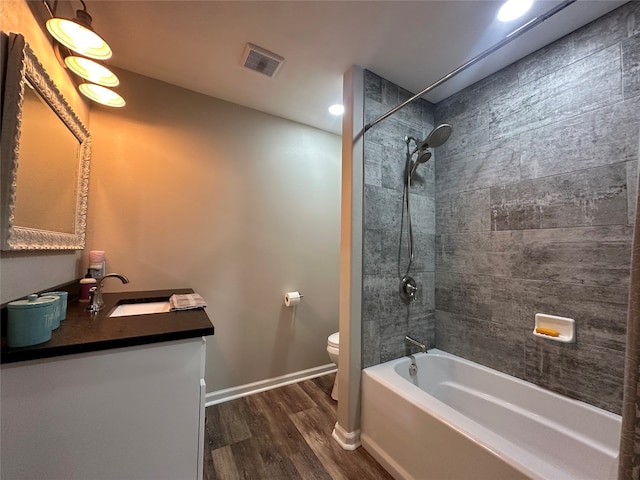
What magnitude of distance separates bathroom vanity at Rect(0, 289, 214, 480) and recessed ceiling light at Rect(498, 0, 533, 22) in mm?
2129

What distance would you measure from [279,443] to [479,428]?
119cm

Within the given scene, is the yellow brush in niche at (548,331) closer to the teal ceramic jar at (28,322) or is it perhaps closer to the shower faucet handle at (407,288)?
the shower faucet handle at (407,288)

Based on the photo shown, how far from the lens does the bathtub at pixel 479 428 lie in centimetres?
106

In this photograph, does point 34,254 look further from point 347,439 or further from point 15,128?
point 347,439

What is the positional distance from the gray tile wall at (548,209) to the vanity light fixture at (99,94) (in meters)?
2.29

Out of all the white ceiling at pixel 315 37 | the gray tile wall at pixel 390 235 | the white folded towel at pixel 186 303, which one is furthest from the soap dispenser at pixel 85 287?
the gray tile wall at pixel 390 235

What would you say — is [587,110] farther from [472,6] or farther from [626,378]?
[626,378]

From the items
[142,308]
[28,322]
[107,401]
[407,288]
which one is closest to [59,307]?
[28,322]

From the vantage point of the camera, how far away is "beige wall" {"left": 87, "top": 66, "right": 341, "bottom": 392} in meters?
1.79

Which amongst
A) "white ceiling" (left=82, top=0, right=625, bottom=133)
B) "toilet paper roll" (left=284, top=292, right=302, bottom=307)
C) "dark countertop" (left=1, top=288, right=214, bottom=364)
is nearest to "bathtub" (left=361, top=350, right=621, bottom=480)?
"toilet paper roll" (left=284, top=292, right=302, bottom=307)

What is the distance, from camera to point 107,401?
3.16 ft

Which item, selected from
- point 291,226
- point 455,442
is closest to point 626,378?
point 455,442

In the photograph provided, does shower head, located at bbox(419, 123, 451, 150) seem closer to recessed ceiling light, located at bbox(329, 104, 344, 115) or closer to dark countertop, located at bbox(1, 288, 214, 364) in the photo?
recessed ceiling light, located at bbox(329, 104, 344, 115)

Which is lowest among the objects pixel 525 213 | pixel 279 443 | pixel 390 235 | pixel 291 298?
pixel 279 443
